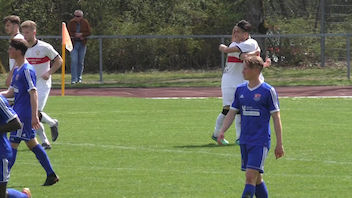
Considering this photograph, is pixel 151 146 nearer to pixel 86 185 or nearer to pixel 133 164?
pixel 133 164

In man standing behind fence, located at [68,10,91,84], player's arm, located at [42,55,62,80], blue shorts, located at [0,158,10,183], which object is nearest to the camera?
blue shorts, located at [0,158,10,183]

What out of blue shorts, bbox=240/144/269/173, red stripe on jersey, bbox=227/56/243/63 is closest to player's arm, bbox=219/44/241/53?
red stripe on jersey, bbox=227/56/243/63

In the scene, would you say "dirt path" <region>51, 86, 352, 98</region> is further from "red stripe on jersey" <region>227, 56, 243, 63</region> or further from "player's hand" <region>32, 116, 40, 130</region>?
"player's hand" <region>32, 116, 40, 130</region>

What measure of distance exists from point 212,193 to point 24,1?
28.7 metres

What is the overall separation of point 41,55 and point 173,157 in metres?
2.67

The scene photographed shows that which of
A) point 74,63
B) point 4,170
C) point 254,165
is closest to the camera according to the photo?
point 4,170

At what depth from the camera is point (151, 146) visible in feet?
50.0

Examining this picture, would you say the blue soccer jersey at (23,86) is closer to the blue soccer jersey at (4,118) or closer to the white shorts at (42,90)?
the blue soccer jersey at (4,118)

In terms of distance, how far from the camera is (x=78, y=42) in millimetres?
30438

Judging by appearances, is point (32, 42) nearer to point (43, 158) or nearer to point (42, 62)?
point (42, 62)

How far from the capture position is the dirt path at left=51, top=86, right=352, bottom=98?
88.6 ft

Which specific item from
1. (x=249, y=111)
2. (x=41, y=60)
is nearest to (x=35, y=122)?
(x=249, y=111)

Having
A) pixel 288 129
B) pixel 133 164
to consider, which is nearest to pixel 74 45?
pixel 288 129

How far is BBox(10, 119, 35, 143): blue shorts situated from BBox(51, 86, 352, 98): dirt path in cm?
1551
